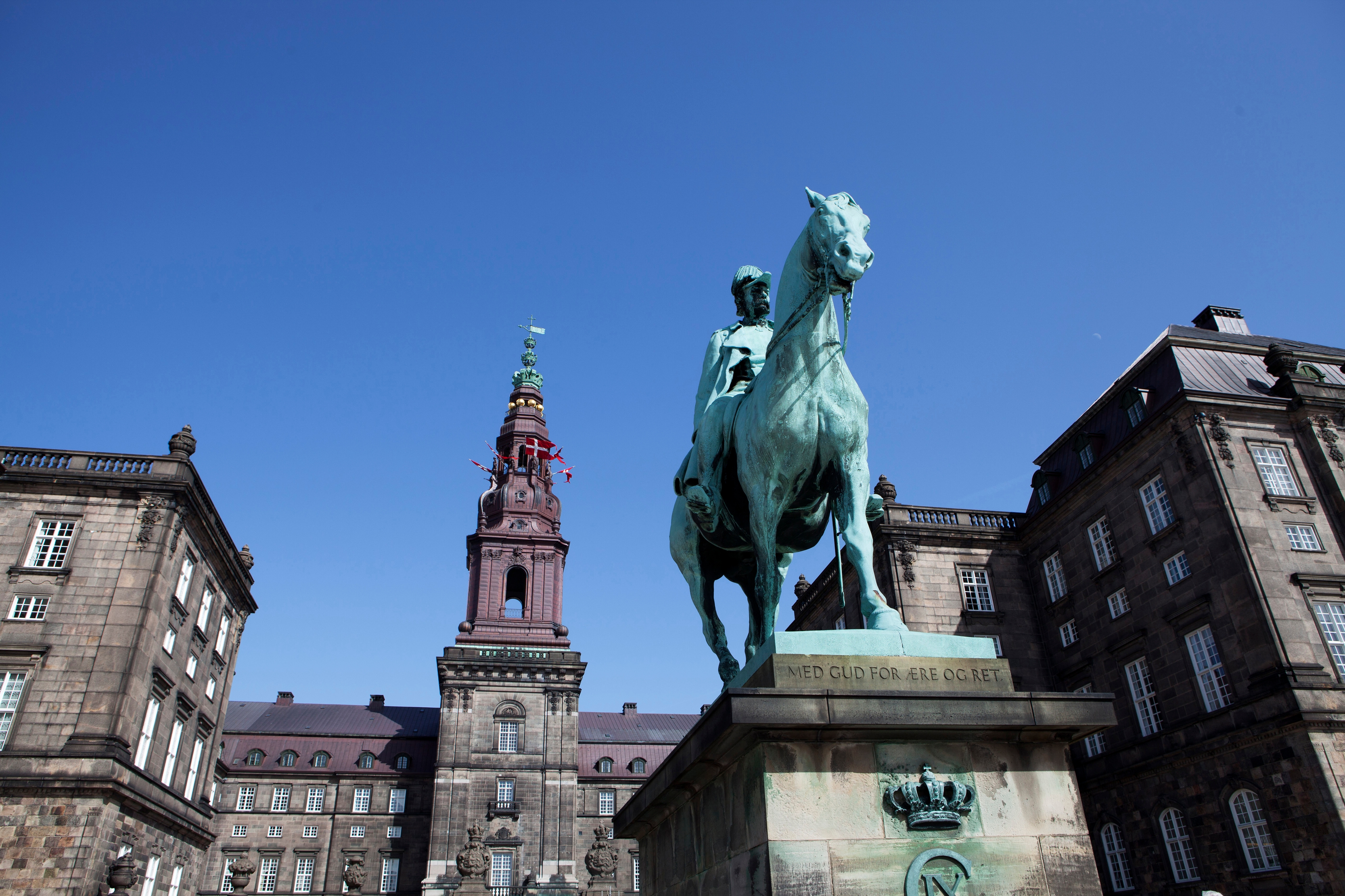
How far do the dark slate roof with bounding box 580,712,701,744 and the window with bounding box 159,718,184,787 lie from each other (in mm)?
43266

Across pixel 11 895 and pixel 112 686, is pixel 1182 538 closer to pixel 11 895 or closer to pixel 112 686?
pixel 112 686

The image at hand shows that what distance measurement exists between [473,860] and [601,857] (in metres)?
18.4

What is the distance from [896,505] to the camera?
38156mm

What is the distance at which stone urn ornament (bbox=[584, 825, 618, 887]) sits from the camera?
83.3 feet

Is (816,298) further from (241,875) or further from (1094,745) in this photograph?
(241,875)

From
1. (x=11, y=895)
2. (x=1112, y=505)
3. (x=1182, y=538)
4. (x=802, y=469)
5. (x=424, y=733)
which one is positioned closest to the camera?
(x=802, y=469)

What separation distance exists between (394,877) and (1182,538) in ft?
199

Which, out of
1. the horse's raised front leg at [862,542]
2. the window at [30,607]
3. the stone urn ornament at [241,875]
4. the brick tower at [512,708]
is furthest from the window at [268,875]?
the horse's raised front leg at [862,542]

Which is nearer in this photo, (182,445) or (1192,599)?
(1192,599)

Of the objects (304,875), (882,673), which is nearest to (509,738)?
(304,875)

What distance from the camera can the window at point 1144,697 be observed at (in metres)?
29.7

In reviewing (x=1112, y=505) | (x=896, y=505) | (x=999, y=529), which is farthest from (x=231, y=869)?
(x=1112, y=505)

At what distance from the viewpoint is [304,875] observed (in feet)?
216

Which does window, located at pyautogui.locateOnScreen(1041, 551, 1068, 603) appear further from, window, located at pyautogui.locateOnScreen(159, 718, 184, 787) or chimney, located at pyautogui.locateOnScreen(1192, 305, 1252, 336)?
window, located at pyautogui.locateOnScreen(159, 718, 184, 787)
